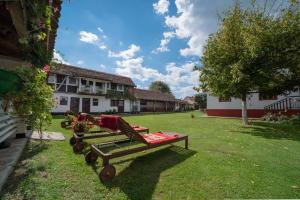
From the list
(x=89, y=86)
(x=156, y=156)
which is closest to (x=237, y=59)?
(x=156, y=156)

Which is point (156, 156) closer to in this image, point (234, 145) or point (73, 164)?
point (73, 164)

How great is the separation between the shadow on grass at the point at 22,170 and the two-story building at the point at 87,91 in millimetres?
20361

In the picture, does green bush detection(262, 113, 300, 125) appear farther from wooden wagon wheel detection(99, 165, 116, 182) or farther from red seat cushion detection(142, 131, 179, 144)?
wooden wagon wheel detection(99, 165, 116, 182)

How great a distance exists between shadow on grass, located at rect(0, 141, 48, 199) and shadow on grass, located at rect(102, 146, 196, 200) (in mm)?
1662

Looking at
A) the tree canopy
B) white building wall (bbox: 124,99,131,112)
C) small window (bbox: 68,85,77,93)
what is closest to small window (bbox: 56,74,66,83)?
small window (bbox: 68,85,77,93)

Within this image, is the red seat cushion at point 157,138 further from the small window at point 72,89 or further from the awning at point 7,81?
the small window at point 72,89

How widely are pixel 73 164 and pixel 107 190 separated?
5.25 feet

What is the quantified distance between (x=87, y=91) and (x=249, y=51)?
25.0 meters

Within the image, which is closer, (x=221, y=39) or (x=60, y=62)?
(x=60, y=62)

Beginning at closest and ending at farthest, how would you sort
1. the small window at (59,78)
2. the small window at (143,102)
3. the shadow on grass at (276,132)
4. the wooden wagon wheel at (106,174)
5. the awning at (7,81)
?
the awning at (7,81)
the wooden wagon wheel at (106,174)
the shadow on grass at (276,132)
the small window at (59,78)
the small window at (143,102)

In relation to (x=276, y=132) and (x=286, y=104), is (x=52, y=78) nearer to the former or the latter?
(x=276, y=132)

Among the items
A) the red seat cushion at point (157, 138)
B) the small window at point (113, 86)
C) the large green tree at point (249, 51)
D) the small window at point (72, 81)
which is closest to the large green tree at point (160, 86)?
the small window at point (113, 86)

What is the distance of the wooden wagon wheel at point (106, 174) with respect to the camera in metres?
3.70

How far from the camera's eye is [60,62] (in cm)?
540
